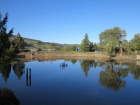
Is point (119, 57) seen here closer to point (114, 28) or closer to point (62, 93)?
point (114, 28)

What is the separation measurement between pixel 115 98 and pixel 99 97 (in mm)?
1995

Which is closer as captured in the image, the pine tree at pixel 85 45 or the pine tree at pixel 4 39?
the pine tree at pixel 4 39

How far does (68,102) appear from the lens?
2156 centimetres

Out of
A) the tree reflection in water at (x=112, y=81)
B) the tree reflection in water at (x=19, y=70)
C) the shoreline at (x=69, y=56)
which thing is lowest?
the tree reflection in water at (x=112, y=81)

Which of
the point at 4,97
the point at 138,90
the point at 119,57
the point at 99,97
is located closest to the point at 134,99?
the point at 99,97

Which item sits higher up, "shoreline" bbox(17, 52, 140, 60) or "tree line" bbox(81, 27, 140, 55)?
"tree line" bbox(81, 27, 140, 55)

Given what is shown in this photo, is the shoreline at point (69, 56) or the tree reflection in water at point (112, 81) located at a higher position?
the shoreline at point (69, 56)

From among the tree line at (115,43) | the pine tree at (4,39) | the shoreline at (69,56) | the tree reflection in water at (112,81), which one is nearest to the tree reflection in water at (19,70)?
the tree reflection in water at (112,81)

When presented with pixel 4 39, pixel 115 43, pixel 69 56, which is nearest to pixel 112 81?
pixel 4 39

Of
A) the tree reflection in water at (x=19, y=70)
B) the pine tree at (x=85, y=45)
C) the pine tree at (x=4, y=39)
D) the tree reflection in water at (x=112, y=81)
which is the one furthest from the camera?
the pine tree at (x=85, y=45)

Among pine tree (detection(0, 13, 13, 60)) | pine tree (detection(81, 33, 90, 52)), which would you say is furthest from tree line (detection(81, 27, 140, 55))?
pine tree (detection(0, 13, 13, 60))

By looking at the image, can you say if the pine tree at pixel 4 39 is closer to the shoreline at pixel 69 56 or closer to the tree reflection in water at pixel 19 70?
the tree reflection in water at pixel 19 70

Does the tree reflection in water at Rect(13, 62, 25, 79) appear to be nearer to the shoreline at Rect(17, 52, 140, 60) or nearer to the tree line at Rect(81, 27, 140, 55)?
the shoreline at Rect(17, 52, 140, 60)

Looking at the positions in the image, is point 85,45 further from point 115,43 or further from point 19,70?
point 19,70
